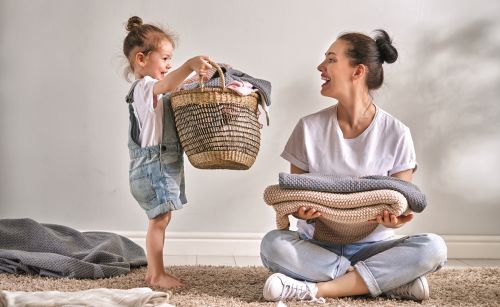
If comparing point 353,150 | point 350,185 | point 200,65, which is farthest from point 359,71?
point 200,65

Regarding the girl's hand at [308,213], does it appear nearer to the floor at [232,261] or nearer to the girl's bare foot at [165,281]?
the girl's bare foot at [165,281]

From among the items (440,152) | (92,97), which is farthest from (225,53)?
(440,152)

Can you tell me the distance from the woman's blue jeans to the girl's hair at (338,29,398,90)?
0.57 metres

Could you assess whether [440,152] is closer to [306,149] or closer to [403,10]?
[403,10]

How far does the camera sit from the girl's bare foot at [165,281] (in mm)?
2299

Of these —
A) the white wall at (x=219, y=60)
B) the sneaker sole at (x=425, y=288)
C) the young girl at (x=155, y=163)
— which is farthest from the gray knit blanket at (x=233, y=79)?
the white wall at (x=219, y=60)

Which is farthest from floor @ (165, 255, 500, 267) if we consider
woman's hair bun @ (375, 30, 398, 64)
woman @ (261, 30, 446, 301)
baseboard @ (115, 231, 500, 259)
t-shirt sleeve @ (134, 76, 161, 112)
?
woman's hair bun @ (375, 30, 398, 64)

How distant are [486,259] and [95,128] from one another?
1753 mm

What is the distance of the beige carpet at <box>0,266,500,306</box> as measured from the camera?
212cm

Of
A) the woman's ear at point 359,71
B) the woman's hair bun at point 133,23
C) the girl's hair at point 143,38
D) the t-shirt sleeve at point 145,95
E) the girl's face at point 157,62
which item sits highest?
the woman's hair bun at point 133,23

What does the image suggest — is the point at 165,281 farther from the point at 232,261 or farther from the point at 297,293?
the point at 232,261

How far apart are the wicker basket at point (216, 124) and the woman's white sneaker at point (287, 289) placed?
36 cm

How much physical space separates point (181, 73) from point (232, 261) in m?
1.05

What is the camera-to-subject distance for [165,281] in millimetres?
2318
